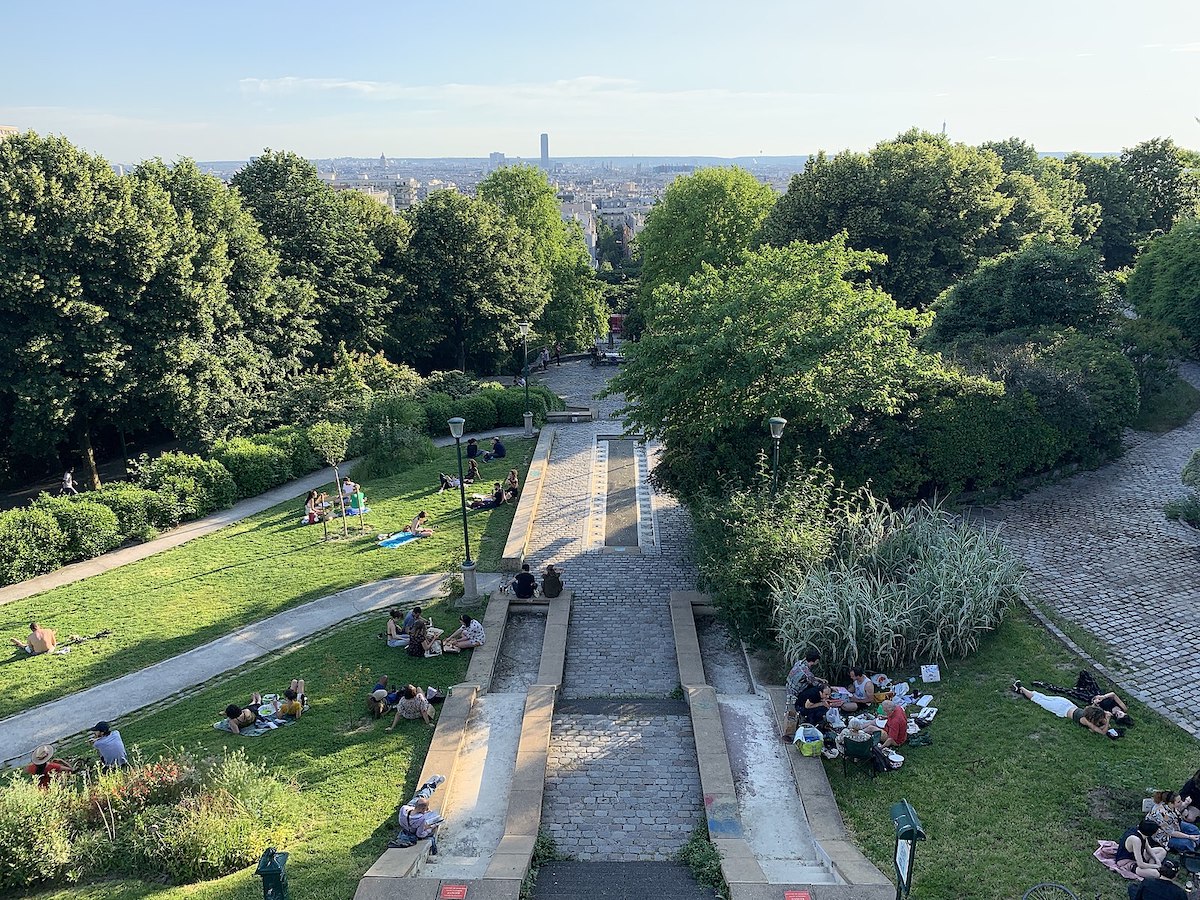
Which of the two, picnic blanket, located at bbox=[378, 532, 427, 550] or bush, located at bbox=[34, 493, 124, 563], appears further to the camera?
bush, located at bbox=[34, 493, 124, 563]

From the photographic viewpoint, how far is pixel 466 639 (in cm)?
1456

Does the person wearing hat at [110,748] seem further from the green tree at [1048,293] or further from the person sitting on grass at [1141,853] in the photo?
the green tree at [1048,293]

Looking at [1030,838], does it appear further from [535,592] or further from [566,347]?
[566,347]

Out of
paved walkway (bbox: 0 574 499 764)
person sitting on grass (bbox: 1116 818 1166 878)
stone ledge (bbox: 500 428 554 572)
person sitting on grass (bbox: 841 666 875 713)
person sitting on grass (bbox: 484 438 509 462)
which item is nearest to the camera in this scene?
person sitting on grass (bbox: 1116 818 1166 878)

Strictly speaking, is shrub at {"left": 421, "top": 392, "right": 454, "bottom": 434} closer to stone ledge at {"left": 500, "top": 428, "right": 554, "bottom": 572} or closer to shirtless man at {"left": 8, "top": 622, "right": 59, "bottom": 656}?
stone ledge at {"left": 500, "top": 428, "right": 554, "bottom": 572}

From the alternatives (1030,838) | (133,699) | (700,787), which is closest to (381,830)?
(700,787)

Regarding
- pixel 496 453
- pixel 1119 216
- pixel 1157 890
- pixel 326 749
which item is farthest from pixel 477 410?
pixel 1119 216

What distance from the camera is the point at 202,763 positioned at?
10672 millimetres

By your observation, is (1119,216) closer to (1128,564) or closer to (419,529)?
(1128,564)

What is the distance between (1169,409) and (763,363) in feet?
57.6

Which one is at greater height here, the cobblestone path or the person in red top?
the person in red top

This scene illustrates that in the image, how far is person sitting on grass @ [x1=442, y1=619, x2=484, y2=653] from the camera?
14500 millimetres

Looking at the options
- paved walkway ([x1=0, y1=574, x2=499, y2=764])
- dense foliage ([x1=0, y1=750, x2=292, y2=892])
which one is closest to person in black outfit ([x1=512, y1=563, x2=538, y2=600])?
paved walkway ([x1=0, y1=574, x2=499, y2=764])

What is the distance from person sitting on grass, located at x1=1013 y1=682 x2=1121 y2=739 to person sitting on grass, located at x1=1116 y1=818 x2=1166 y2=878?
2.32 m
